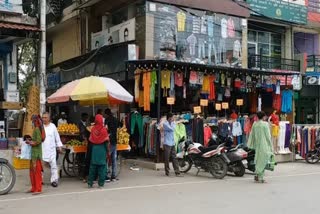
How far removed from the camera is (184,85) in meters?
15.6

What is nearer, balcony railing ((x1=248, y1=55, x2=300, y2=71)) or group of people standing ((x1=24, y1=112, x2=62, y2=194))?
group of people standing ((x1=24, y1=112, x2=62, y2=194))

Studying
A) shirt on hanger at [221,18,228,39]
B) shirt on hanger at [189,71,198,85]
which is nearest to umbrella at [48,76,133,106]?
shirt on hanger at [189,71,198,85]

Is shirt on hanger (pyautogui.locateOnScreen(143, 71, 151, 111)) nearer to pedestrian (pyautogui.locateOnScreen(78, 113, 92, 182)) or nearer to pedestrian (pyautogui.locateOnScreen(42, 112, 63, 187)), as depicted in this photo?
pedestrian (pyautogui.locateOnScreen(78, 113, 92, 182))

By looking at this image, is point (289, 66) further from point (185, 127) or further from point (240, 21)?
point (185, 127)

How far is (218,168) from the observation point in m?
12.4

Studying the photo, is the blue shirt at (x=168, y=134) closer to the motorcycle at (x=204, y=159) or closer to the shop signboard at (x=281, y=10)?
the motorcycle at (x=204, y=159)

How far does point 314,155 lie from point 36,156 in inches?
407

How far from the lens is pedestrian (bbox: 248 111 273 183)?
11.7 m

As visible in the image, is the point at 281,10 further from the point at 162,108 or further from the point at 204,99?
the point at 162,108

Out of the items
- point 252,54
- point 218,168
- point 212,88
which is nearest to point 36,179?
point 218,168

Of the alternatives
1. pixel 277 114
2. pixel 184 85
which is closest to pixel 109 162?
pixel 184 85

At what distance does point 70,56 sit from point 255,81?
30.8 feet

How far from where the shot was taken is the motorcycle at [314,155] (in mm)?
16547

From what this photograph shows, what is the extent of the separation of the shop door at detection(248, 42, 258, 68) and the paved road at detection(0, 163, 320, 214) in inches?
329
